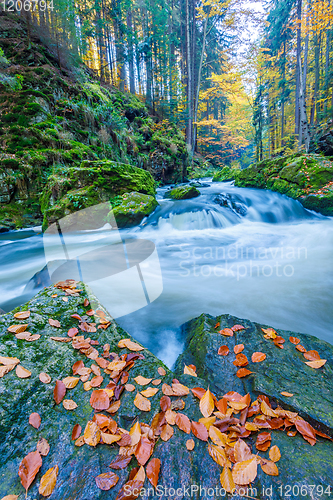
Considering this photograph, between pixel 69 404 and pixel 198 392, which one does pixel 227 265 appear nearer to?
pixel 198 392

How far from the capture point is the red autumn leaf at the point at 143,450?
112 centimetres

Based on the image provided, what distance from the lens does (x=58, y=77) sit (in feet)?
29.5

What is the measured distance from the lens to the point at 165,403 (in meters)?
1.41

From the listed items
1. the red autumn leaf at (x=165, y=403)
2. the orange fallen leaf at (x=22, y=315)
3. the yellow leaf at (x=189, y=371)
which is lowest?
the yellow leaf at (x=189, y=371)

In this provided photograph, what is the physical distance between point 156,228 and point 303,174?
20.4 ft

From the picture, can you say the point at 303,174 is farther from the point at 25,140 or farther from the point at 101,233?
the point at 25,140

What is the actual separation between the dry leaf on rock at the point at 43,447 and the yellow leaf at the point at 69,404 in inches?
7.2

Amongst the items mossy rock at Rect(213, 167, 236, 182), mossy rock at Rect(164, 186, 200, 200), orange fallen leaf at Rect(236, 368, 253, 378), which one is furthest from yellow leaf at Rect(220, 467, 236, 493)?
mossy rock at Rect(213, 167, 236, 182)

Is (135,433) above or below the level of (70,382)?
below

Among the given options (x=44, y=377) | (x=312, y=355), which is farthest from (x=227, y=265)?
(x=44, y=377)

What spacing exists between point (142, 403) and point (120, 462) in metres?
0.33

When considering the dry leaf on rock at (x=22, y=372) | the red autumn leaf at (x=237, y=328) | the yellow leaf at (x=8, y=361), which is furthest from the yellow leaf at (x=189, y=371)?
the yellow leaf at (x=8, y=361)

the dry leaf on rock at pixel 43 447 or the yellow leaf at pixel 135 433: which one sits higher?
the dry leaf on rock at pixel 43 447

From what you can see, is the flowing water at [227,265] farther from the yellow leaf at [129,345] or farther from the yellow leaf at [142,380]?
the yellow leaf at [142,380]
